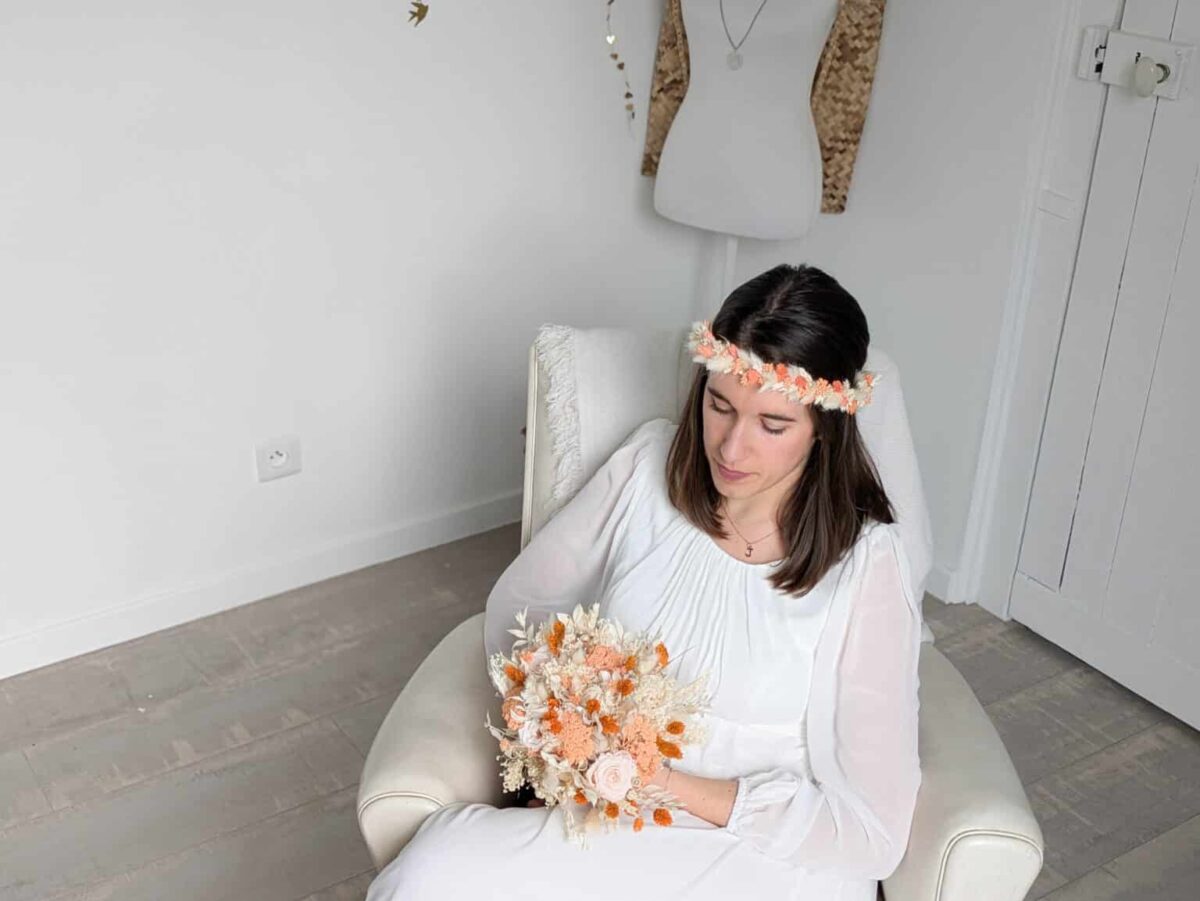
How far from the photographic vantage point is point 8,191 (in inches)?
92.6

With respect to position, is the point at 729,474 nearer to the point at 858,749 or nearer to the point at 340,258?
the point at 858,749

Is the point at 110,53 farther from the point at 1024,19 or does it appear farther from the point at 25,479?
the point at 1024,19

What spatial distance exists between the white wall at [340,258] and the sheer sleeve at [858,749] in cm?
124

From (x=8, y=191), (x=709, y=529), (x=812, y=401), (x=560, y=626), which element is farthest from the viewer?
(x=8, y=191)

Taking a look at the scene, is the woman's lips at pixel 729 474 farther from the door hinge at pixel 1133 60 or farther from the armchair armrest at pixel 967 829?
the door hinge at pixel 1133 60

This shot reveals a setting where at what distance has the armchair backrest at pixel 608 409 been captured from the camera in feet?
6.50

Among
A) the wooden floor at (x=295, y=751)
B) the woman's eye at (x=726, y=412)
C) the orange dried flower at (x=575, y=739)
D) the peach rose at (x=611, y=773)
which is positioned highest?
the woman's eye at (x=726, y=412)

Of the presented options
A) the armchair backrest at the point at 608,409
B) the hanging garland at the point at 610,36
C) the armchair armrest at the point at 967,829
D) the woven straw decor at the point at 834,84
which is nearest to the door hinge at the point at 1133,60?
A: the woven straw decor at the point at 834,84

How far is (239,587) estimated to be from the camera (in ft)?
9.62

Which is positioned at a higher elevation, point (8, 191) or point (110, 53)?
point (110, 53)

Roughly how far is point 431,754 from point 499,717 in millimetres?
138


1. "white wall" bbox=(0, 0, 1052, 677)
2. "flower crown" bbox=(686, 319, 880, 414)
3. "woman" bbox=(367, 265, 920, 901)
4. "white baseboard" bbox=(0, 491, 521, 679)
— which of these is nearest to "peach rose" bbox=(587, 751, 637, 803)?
"woman" bbox=(367, 265, 920, 901)

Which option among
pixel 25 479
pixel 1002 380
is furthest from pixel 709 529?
pixel 25 479

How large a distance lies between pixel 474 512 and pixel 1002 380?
122cm
